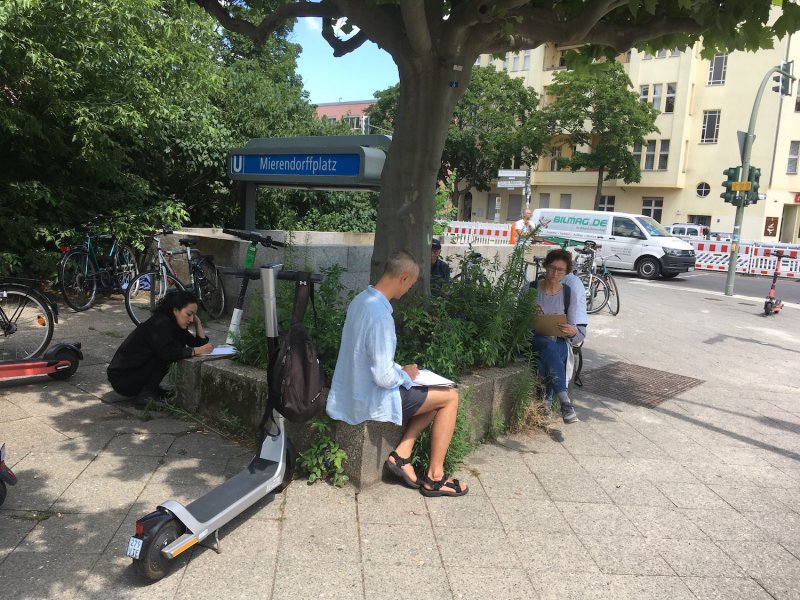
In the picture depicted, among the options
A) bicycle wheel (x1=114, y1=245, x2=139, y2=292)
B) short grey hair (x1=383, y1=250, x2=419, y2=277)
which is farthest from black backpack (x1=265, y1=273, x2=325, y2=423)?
bicycle wheel (x1=114, y1=245, x2=139, y2=292)

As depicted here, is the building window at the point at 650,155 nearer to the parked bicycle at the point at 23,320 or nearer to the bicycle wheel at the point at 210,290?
the bicycle wheel at the point at 210,290

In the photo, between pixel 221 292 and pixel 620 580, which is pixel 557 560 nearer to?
pixel 620 580

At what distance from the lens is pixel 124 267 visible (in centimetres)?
849

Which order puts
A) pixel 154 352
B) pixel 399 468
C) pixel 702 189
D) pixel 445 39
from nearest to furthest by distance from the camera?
pixel 399 468 < pixel 445 39 < pixel 154 352 < pixel 702 189

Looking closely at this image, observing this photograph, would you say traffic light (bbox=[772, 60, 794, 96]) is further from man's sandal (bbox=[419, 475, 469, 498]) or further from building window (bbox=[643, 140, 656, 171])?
building window (bbox=[643, 140, 656, 171])

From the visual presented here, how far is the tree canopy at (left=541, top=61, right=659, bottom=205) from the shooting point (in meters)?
35.9

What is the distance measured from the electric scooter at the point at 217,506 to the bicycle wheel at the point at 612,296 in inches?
347

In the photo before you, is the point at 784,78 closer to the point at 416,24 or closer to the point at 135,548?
the point at 416,24

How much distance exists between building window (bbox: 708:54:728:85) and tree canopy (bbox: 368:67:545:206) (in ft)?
35.4

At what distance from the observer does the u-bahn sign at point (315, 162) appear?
607cm

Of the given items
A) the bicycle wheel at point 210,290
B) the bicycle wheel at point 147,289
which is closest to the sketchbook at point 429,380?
the bicycle wheel at point 147,289

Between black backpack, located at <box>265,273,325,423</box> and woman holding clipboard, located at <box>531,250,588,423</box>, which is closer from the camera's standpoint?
black backpack, located at <box>265,273,325,423</box>

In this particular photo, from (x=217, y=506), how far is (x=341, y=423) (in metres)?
0.94

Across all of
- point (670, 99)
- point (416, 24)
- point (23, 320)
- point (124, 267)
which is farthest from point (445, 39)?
point (670, 99)
